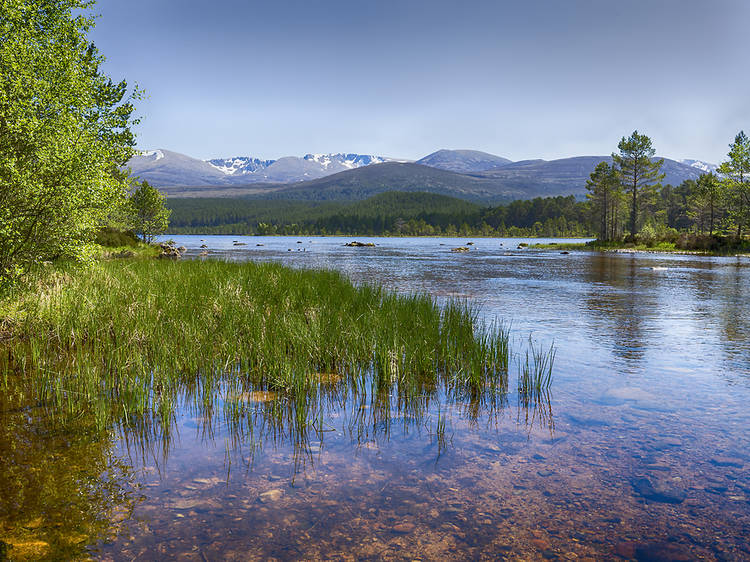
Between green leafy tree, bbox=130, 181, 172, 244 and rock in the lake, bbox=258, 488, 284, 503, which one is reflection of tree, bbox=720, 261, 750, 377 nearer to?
rock in the lake, bbox=258, 488, 284, 503

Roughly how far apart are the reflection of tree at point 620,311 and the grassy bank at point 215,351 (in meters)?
4.33

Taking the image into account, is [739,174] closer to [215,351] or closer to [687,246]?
[687,246]

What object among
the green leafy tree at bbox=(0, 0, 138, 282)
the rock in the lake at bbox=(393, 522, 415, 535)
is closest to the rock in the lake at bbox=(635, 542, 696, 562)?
the rock in the lake at bbox=(393, 522, 415, 535)

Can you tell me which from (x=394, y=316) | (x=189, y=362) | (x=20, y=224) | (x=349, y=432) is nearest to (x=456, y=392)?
(x=349, y=432)

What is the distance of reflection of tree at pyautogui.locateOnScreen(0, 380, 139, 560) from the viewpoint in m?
3.96

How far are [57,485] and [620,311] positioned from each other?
58.8 feet

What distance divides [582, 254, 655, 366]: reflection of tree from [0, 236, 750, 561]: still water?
323cm

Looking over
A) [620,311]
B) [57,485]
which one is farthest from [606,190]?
[57,485]

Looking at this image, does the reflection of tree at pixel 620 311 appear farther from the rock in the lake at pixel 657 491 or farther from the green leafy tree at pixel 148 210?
the green leafy tree at pixel 148 210

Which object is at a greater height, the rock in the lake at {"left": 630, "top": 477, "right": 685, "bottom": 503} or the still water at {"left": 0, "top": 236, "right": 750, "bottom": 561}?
the still water at {"left": 0, "top": 236, "right": 750, "bottom": 561}

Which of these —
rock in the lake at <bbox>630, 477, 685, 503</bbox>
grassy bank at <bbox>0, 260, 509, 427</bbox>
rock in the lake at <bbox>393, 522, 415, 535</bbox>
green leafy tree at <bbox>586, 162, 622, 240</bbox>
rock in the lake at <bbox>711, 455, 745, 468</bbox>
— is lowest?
rock in the lake at <bbox>711, 455, 745, 468</bbox>

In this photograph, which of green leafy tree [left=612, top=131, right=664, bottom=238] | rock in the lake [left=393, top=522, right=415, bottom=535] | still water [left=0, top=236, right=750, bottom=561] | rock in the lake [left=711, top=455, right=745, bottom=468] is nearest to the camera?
still water [left=0, top=236, right=750, bottom=561]

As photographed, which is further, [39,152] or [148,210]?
[148,210]

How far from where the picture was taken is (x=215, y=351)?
9383 mm
